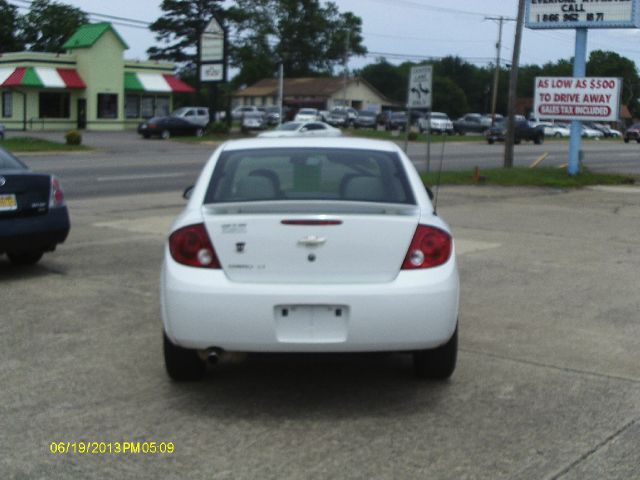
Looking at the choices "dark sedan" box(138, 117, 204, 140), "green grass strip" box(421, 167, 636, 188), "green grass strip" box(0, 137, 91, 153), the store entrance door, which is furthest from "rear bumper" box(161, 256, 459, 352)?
the store entrance door

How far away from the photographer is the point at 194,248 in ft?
17.6

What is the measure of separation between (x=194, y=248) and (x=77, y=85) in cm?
5774

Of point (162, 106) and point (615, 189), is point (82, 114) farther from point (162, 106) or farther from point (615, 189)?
point (615, 189)

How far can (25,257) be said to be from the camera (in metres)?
10.1

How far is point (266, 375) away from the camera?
240 inches

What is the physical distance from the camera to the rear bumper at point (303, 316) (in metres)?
5.12

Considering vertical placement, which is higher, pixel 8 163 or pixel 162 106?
pixel 8 163

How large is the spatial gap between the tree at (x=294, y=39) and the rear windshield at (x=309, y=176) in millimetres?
113788

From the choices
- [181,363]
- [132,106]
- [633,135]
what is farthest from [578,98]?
[633,135]

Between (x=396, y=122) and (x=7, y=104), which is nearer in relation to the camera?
(x=7, y=104)

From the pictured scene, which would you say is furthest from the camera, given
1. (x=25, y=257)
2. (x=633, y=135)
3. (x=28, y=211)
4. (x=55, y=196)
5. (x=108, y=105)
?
(x=633, y=135)

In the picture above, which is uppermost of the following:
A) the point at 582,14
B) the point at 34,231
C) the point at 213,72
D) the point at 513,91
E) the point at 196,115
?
the point at 582,14

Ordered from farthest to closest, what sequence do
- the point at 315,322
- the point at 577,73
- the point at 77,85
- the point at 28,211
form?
1. the point at 77,85
2. the point at 577,73
3. the point at 28,211
4. the point at 315,322

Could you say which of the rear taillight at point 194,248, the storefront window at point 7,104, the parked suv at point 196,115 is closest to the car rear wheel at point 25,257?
the rear taillight at point 194,248
